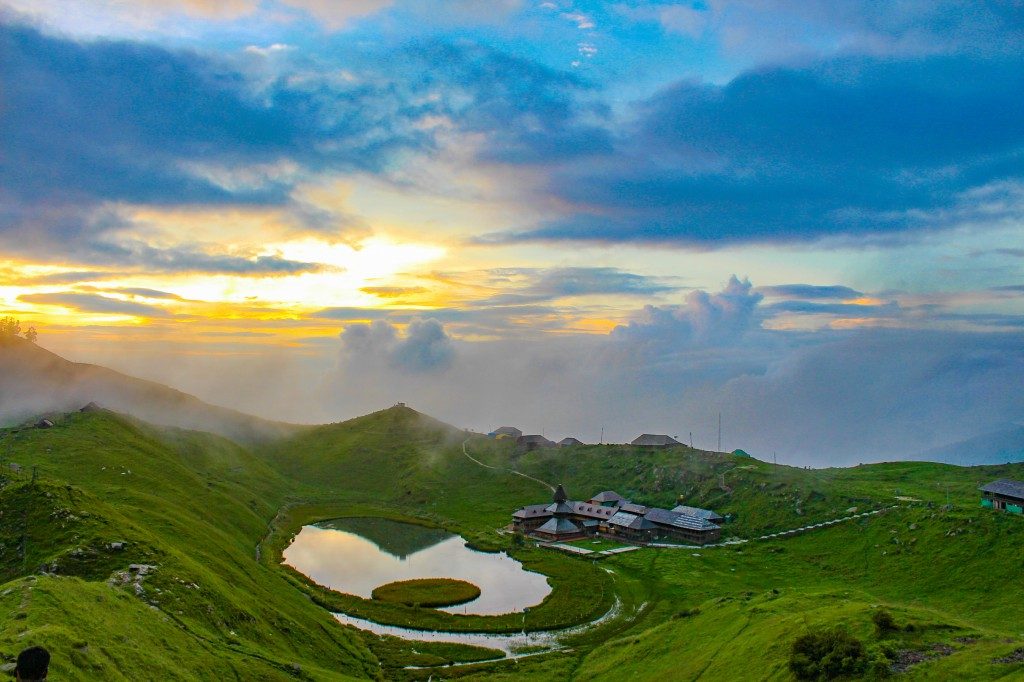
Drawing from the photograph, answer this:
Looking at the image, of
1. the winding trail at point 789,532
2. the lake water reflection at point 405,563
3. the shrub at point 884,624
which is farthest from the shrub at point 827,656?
the winding trail at point 789,532

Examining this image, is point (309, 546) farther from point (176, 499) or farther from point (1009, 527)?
point (1009, 527)

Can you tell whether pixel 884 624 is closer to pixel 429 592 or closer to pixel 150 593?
pixel 150 593

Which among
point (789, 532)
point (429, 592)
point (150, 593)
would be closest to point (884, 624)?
point (150, 593)

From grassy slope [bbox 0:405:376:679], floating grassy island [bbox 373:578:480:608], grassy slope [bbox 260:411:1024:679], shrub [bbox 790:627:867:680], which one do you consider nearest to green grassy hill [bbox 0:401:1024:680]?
grassy slope [bbox 0:405:376:679]

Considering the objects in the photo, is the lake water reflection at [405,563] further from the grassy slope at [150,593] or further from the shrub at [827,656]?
the shrub at [827,656]

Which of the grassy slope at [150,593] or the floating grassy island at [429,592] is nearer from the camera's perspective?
the grassy slope at [150,593]

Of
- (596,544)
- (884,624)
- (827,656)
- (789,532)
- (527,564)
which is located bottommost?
(527,564)

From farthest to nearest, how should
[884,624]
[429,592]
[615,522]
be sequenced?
[615,522]
[429,592]
[884,624]
